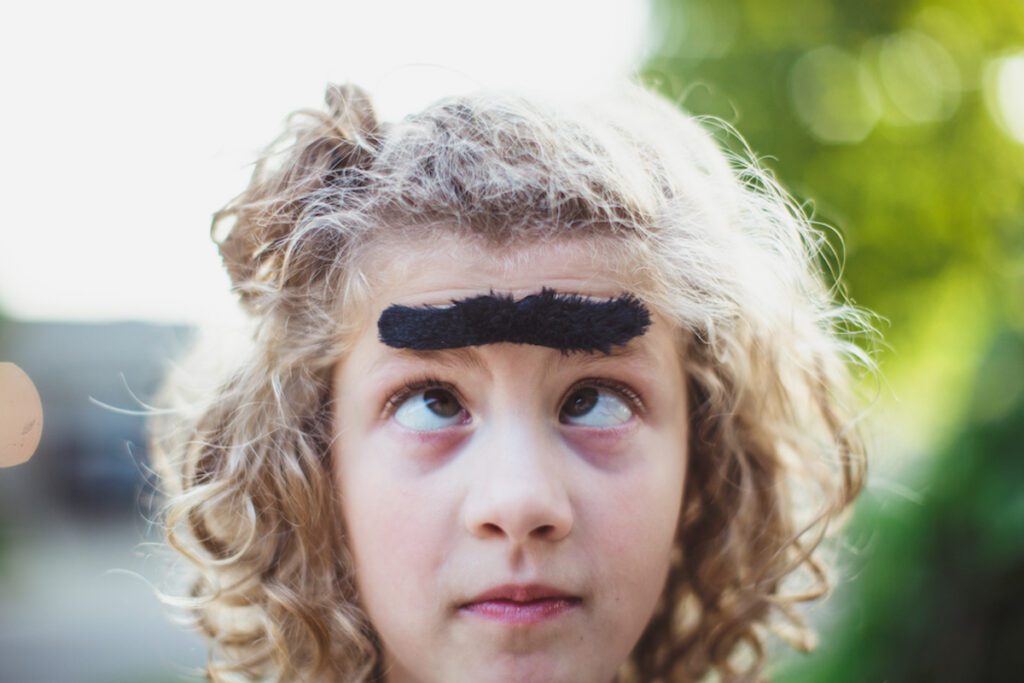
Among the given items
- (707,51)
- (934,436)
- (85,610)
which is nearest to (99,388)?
(85,610)

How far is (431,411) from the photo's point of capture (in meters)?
1.49

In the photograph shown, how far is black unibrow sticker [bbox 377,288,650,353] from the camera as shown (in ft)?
4.63

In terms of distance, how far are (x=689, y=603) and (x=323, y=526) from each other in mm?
854

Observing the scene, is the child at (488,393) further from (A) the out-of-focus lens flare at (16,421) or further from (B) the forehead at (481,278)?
(A) the out-of-focus lens flare at (16,421)

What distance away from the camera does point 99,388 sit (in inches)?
384

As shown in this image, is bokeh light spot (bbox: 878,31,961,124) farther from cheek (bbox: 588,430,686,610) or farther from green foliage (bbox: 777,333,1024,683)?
cheek (bbox: 588,430,686,610)

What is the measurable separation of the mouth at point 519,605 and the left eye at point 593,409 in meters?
0.28

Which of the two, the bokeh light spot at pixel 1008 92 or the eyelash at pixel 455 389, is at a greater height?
the bokeh light spot at pixel 1008 92

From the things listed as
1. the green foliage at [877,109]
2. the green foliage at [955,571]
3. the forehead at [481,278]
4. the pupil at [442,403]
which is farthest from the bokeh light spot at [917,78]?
the pupil at [442,403]

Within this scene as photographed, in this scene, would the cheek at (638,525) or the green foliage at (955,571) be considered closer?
the cheek at (638,525)

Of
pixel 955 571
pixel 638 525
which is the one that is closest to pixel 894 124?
pixel 955 571

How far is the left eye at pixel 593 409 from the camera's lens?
1505 millimetres

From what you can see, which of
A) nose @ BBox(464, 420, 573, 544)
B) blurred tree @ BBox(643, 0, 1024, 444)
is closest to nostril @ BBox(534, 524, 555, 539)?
nose @ BBox(464, 420, 573, 544)

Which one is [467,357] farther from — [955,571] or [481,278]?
[955,571]
